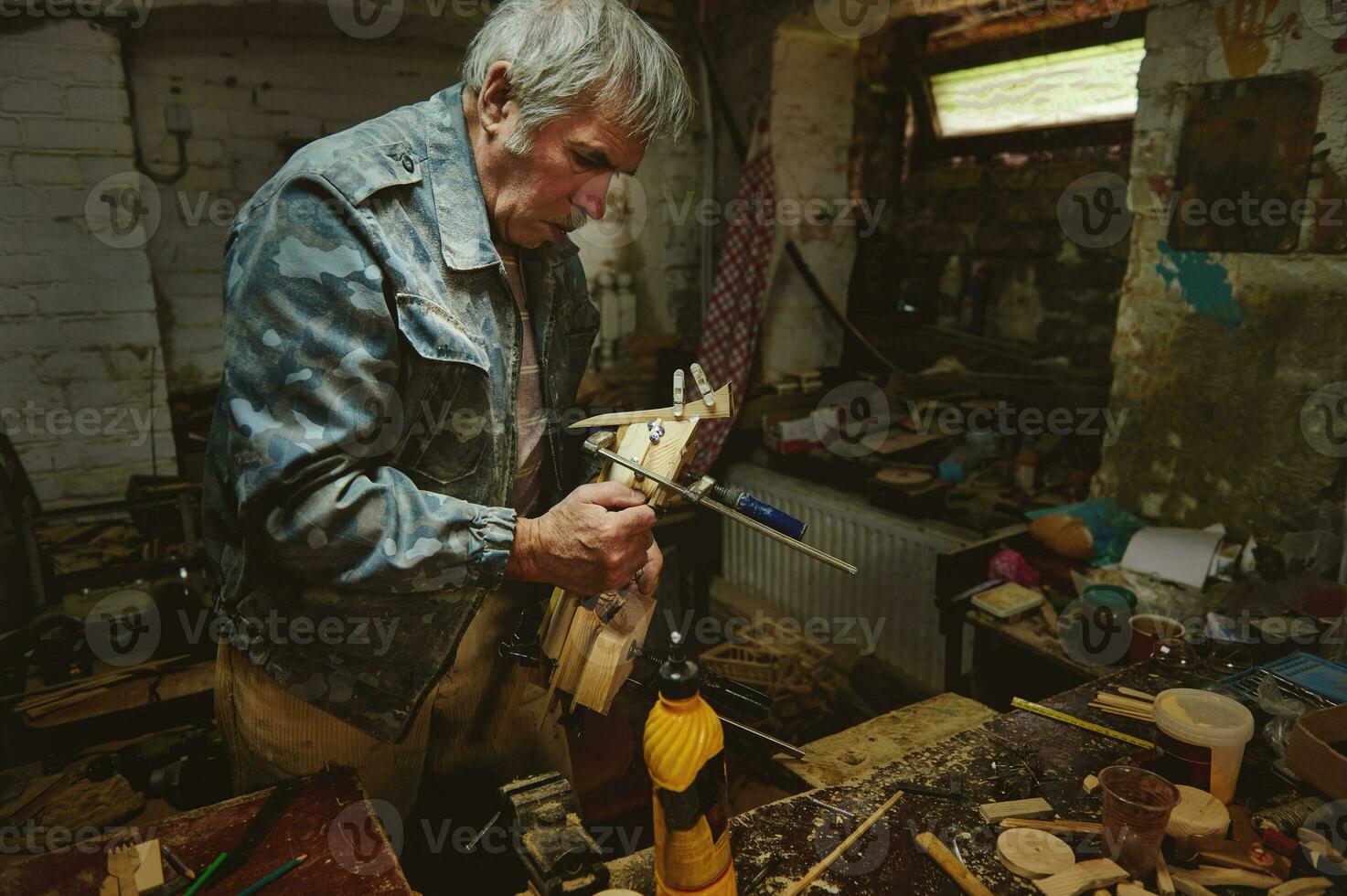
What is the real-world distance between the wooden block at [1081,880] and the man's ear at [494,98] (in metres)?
1.62

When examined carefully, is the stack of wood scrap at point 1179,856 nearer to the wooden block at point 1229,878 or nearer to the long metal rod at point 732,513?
the wooden block at point 1229,878

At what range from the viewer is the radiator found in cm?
378

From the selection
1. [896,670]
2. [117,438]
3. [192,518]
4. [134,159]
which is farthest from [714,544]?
[134,159]

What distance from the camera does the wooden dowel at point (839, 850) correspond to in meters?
1.20

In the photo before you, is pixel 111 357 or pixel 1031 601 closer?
pixel 1031 601

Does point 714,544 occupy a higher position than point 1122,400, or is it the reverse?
point 1122,400

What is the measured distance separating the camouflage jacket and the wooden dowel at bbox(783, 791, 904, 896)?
2.32 ft

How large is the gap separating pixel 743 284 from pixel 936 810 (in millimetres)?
3517

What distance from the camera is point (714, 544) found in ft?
16.2

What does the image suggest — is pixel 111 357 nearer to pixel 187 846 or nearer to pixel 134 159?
pixel 134 159

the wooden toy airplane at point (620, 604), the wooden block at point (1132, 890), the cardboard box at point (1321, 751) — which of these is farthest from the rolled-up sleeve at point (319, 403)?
the cardboard box at point (1321, 751)

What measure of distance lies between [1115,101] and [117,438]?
5.00 meters

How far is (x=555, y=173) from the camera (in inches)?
60.7

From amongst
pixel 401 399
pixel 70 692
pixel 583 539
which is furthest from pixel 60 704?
pixel 583 539
